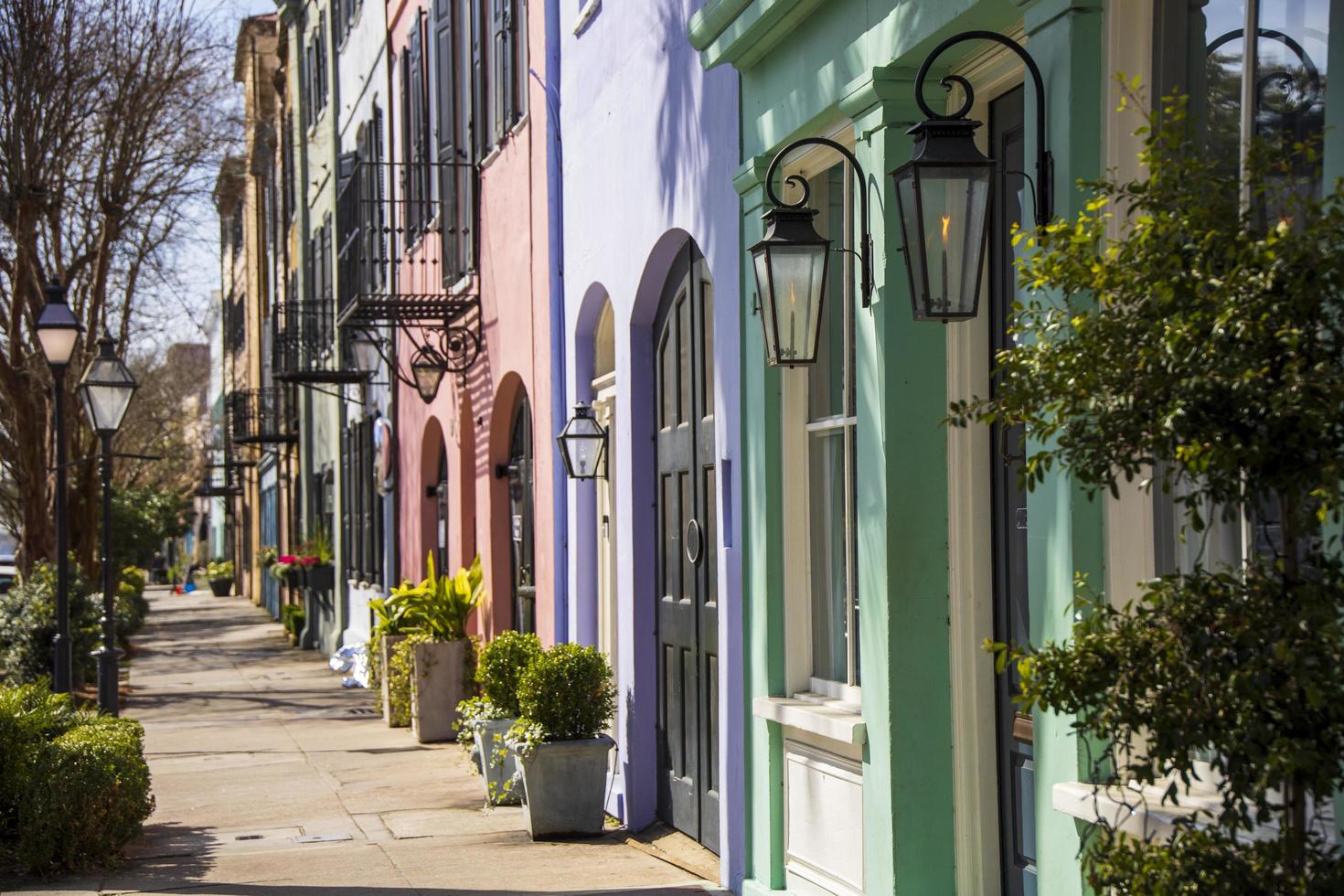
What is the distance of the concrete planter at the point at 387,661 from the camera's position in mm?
15352

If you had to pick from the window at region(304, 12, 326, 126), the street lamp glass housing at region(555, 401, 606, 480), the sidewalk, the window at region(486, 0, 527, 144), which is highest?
the window at region(304, 12, 326, 126)

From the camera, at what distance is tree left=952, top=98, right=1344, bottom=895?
2867 mm

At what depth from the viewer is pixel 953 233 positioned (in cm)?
448

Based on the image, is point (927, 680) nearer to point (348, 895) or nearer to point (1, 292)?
point (348, 895)

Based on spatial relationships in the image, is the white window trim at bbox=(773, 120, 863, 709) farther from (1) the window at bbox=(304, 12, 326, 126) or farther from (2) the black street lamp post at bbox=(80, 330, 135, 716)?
(1) the window at bbox=(304, 12, 326, 126)

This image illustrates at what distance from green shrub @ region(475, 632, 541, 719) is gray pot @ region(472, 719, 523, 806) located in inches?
4.7

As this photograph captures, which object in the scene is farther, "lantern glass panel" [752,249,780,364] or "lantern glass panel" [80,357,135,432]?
"lantern glass panel" [80,357,135,432]

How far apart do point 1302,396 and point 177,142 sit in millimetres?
20246

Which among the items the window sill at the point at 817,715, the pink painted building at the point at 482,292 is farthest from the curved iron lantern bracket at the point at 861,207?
the pink painted building at the point at 482,292

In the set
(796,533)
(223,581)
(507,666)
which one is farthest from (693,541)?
(223,581)

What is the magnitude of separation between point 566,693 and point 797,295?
402cm

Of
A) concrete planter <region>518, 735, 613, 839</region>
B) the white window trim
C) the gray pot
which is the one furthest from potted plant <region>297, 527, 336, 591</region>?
the white window trim

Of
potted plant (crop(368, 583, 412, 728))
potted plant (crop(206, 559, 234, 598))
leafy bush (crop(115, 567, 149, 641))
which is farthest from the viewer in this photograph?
potted plant (crop(206, 559, 234, 598))

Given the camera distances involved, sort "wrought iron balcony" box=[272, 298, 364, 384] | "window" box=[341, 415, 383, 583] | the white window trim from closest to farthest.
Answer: the white window trim → "window" box=[341, 415, 383, 583] → "wrought iron balcony" box=[272, 298, 364, 384]
